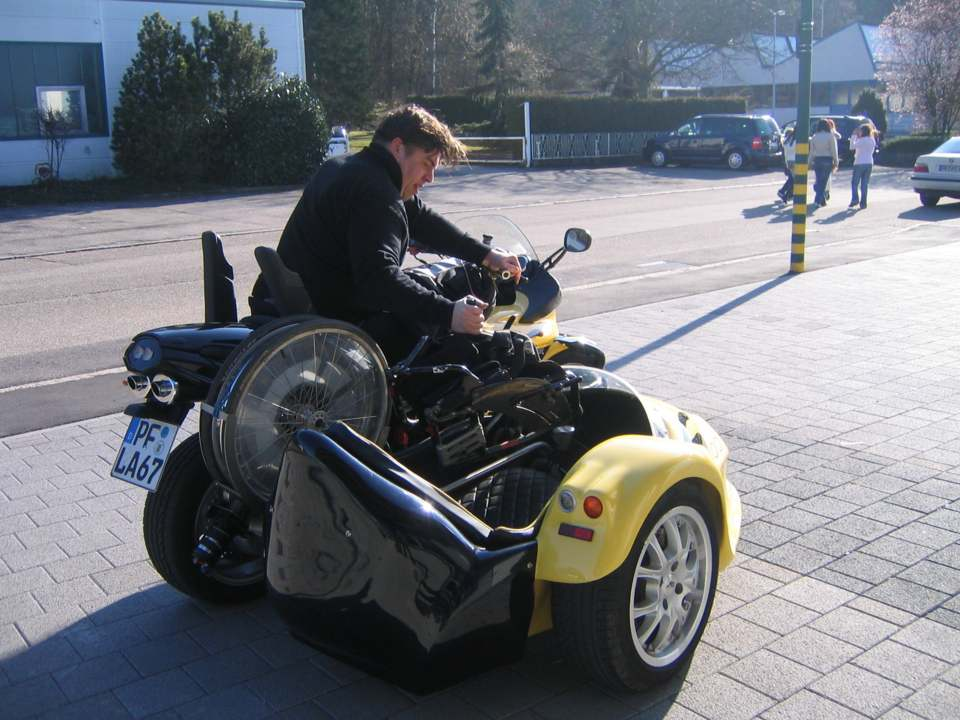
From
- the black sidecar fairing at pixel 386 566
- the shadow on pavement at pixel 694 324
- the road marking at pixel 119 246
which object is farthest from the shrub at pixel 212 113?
the black sidecar fairing at pixel 386 566

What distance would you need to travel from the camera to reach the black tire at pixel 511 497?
141 inches

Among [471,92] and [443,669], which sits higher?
[471,92]

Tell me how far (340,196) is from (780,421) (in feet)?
11.9

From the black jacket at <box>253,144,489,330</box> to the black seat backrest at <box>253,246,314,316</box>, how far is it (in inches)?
9.7

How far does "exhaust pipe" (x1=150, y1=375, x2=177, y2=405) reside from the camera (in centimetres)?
368

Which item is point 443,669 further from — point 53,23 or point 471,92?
point 471,92

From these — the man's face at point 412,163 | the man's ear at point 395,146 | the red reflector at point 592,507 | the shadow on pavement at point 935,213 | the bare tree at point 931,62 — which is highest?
the bare tree at point 931,62

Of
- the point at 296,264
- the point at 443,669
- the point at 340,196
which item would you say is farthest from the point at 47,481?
→ the point at 443,669

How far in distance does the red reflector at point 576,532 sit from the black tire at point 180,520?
148 cm

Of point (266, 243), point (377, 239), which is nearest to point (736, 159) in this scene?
point (266, 243)

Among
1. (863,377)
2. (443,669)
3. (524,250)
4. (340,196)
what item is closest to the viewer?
(443,669)

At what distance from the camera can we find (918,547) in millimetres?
4484

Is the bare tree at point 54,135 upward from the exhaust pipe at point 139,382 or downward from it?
upward

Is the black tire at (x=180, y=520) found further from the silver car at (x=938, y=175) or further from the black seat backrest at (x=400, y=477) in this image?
the silver car at (x=938, y=175)
